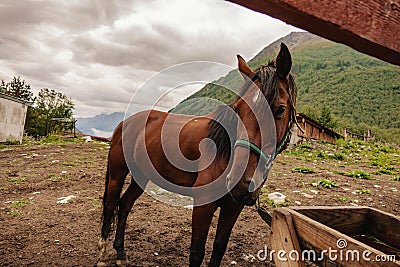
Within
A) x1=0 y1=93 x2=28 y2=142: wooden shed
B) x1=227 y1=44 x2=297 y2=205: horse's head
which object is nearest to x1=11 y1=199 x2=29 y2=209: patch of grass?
x1=227 y1=44 x2=297 y2=205: horse's head

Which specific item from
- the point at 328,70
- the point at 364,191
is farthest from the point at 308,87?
the point at 364,191

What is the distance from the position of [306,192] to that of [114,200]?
4.45 metres

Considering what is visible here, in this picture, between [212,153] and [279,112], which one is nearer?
[279,112]

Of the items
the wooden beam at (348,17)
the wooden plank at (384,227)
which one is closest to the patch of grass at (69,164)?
the wooden plank at (384,227)

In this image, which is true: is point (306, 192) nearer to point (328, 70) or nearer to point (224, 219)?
point (224, 219)

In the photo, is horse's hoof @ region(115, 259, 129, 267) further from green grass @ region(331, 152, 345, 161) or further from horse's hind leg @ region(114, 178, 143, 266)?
green grass @ region(331, 152, 345, 161)

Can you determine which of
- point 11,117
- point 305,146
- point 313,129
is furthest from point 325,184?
point 11,117

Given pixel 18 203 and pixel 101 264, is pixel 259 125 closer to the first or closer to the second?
pixel 101 264

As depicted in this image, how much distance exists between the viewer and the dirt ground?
10.5 ft

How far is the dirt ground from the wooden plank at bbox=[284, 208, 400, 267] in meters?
2.07

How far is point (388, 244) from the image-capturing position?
1722 millimetres

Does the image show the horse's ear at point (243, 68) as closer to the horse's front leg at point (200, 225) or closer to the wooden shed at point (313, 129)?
the horse's front leg at point (200, 225)

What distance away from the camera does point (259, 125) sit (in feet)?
6.26

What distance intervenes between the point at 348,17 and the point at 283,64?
52.2 inches
